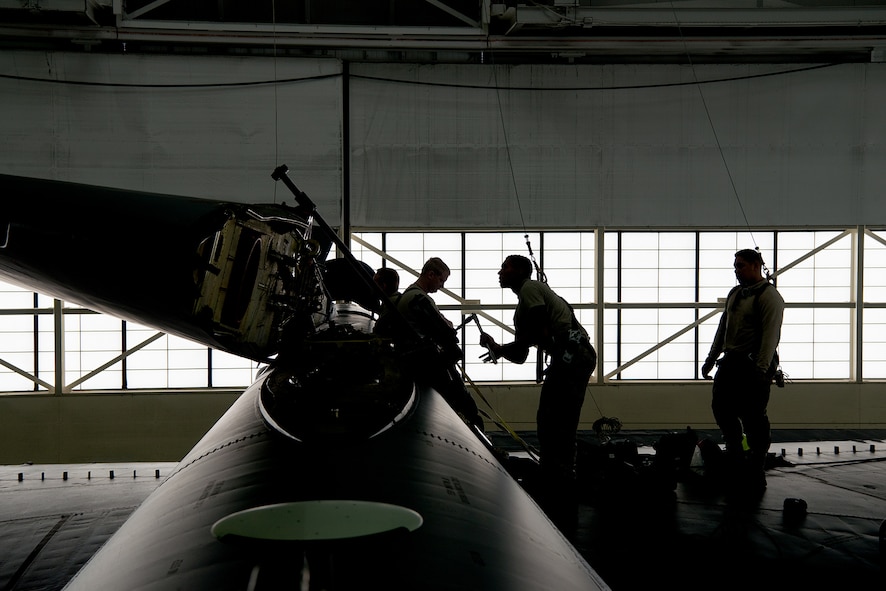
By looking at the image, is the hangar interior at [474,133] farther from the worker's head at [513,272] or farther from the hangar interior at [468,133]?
the worker's head at [513,272]

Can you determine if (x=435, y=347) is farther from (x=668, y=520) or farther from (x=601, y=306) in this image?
(x=601, y=306)

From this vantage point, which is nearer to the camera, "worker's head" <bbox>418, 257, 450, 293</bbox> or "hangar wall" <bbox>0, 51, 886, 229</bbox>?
"worker's head" <bbox>418, 257, 450, 293</bbox>

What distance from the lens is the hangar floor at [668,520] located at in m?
3.28

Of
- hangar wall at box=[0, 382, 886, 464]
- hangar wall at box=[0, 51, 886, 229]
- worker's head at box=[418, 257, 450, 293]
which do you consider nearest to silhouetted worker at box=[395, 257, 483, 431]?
worker's head at box=[418, 257, 450, 293]

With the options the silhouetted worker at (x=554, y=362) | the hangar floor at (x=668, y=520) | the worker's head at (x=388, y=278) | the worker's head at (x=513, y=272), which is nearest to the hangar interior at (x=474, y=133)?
the worker's head at (x=388, y=278)

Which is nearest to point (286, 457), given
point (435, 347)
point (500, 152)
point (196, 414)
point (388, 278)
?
point (435, 347)

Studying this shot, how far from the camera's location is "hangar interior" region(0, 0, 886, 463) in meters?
9.02

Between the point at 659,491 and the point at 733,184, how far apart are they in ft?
21.6

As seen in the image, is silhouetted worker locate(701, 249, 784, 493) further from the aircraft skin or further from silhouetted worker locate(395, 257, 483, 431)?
the aircraft skin

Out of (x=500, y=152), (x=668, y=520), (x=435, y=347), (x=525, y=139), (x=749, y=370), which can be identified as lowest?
(x=668, y=520)

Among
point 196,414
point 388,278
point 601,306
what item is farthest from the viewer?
point 601,306

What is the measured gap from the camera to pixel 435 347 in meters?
4.13

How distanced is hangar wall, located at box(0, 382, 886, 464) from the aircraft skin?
6334mm

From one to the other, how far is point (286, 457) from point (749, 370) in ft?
13.5
